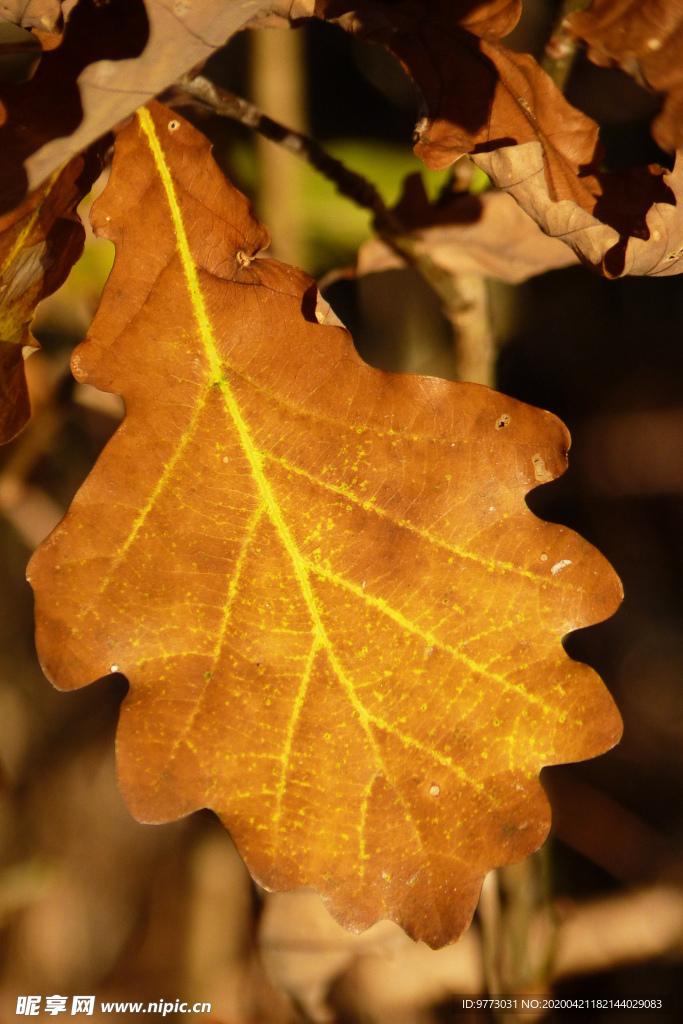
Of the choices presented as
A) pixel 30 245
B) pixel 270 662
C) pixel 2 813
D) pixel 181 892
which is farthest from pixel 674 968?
pixel 30 245

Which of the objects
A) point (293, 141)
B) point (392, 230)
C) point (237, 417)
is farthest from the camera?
point (392, 230)

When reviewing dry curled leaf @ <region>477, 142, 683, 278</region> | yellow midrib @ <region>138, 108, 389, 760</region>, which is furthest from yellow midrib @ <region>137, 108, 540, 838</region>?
dry curled leaf @ <region>477, 142, 683, 278</region>

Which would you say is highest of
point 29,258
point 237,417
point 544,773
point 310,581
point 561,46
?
point 561,46

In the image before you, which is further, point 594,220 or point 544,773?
point 544,773

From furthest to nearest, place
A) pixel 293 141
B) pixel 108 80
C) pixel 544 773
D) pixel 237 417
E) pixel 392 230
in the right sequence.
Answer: pixel 544 773 < pixel 392 230 < pixel 293 141 < pixel 237 417 < pixel 108 80

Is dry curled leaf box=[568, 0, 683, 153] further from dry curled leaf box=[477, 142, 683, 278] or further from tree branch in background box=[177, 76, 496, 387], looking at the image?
tree branch in background box=[177, 76, 496, 387]

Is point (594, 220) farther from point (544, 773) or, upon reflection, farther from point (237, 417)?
point (544, 773)

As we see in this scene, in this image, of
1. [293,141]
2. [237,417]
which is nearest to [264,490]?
[237,417]
